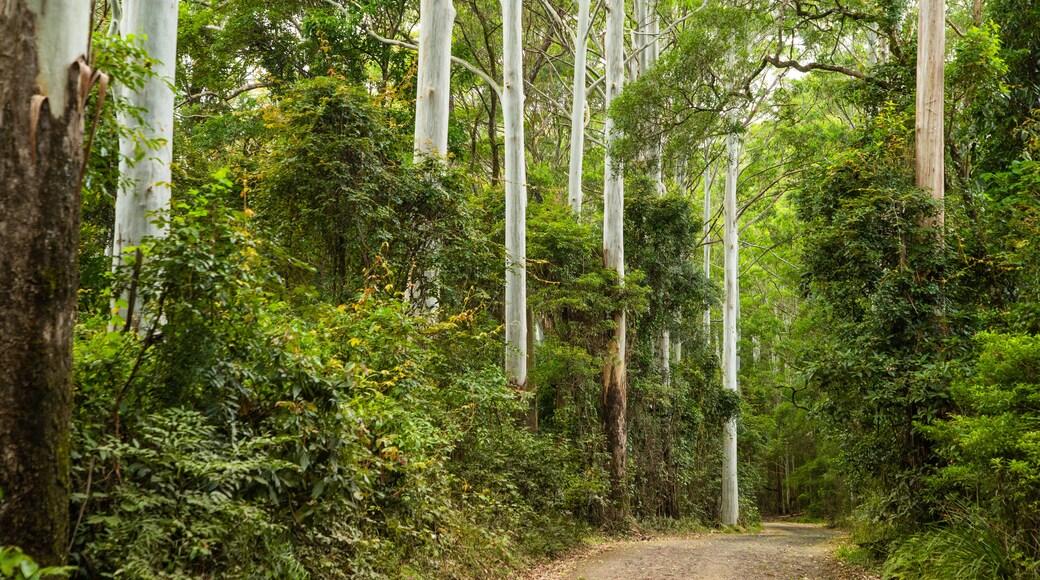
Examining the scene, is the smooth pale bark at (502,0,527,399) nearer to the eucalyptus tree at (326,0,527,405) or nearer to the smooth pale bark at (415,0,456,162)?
the eucalyptus tree at (326,0,527,405)

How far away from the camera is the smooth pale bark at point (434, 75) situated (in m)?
12.1

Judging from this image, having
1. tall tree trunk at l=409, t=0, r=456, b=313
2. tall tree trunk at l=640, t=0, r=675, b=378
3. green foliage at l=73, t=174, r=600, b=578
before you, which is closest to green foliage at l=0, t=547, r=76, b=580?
green foliage at l=73, t=174, r=600, b=578

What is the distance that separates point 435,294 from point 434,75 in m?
4.07

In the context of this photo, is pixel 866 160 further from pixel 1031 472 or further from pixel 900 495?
pixel 1031 472

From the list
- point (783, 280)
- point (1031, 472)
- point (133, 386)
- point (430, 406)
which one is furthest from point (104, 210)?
point (783, 280)

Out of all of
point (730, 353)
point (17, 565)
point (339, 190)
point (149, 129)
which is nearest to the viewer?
point (17, 565)

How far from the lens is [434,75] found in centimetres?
1232

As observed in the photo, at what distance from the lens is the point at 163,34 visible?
7.04 meters

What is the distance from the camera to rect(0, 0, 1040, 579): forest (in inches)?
151

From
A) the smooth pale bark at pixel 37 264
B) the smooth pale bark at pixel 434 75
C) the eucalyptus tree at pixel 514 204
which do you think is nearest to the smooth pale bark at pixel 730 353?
the eucalyptus tree at pixel 514 204

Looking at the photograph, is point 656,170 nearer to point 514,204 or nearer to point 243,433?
point 514,204

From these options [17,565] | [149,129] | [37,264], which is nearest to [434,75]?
[149,129]

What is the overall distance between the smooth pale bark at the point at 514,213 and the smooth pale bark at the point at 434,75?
2836 millimetres

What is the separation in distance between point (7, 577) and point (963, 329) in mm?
10116
